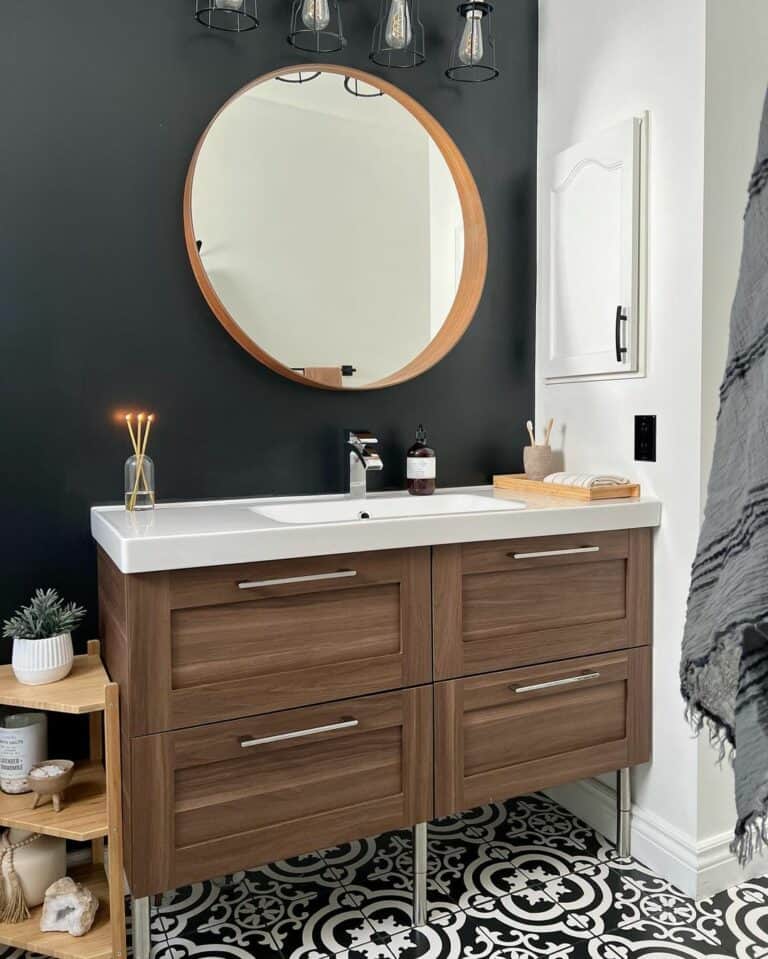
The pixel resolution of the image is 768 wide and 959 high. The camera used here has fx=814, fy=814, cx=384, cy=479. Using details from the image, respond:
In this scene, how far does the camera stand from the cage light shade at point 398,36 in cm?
208

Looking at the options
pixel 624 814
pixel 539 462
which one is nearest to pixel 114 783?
pixel 624 814

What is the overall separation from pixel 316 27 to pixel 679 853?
2.14m

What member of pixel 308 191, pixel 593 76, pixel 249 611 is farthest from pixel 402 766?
pixel 593 76

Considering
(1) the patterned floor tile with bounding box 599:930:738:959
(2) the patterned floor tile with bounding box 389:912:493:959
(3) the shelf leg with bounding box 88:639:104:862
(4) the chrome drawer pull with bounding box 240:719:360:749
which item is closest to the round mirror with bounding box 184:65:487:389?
(3) the shelf leg with bounding box 88:639:104:862

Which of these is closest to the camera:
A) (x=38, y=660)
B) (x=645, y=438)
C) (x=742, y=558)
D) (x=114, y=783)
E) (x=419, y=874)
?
(x=742, y=558)

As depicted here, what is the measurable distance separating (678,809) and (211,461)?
1.38m

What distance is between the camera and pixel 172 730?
4.79ft

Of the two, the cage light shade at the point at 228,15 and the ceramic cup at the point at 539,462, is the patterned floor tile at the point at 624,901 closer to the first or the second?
the ceramic cup at the point at 539,462

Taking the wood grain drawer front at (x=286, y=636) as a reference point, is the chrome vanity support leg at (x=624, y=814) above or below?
below

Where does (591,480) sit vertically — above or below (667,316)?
below

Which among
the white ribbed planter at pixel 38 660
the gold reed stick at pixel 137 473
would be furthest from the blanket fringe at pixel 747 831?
the gold reed stick at pixel 137 473

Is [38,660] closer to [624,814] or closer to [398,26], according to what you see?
[624,814]

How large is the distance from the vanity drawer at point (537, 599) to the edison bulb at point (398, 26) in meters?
1.32

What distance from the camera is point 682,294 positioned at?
6.08 ft
